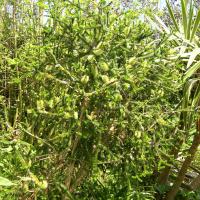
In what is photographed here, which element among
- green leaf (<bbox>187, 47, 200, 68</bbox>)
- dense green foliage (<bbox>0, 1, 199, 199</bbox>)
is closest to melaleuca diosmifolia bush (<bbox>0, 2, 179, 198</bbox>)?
dense green foliage (<bbox>0, 1, 199, 199</bbox>)

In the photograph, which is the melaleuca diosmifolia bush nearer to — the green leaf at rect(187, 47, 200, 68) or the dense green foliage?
the dense green foliage

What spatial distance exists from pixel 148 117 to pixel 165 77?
0.82ft

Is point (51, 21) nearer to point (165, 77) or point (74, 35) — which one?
point (74, 35)

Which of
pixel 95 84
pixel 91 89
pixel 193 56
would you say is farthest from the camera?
pixel 193 56

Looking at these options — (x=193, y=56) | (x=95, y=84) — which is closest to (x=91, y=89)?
(x=95, y=84)

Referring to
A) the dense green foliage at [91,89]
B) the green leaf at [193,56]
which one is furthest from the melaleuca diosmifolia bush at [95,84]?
the green leaf at [193,56]

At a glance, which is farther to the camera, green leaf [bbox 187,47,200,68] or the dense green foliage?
green leaf [bbox 187,47,200,68]

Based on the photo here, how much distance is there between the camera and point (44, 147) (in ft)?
5.12

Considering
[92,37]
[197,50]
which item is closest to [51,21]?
[92,37]

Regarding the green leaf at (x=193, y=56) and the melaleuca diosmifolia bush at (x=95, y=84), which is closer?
the melaleuca diosmifolia bush at (x=95, y=84)

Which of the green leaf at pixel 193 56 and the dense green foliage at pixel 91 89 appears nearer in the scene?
the dense green foliage at pixel 91 89

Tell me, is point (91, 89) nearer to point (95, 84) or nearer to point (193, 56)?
point (95, 84)

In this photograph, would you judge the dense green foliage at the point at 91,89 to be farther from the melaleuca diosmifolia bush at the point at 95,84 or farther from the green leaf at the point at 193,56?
the green leaf at the point at 193,56

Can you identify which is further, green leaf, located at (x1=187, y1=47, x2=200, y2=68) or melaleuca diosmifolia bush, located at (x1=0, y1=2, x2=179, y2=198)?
green leaf, located at (x1=187, y1=47, x2=200, y2=68)
